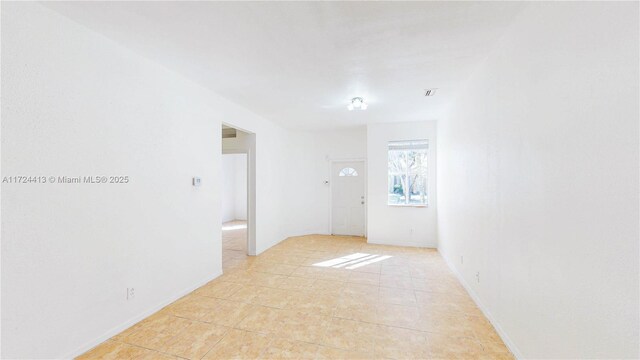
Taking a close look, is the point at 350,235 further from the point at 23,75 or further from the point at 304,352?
the point at 23,75

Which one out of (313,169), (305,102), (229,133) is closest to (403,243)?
(313,169)

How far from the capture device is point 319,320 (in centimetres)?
237

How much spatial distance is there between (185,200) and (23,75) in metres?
1.68

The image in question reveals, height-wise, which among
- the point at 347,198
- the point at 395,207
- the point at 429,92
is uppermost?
the point at 429,92

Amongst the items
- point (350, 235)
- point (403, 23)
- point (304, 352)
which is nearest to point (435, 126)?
point (350, 235)

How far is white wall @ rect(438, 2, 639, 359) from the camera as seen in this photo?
1000 mm

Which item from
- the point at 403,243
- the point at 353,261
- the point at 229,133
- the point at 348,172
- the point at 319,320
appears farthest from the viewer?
the point at 348,172

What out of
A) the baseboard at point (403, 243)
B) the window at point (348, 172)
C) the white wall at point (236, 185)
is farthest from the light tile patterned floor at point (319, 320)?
the white wall at point (236, 185)

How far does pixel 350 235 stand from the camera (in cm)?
605

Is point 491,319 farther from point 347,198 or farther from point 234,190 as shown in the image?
point 234,190

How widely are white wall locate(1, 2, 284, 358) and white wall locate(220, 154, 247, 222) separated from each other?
18.0ft

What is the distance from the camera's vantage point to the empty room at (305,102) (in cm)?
118

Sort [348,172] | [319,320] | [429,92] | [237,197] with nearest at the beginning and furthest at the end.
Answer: [319,320] < [429,92] < [348,172] < [237,197]

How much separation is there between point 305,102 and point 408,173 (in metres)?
2.84
